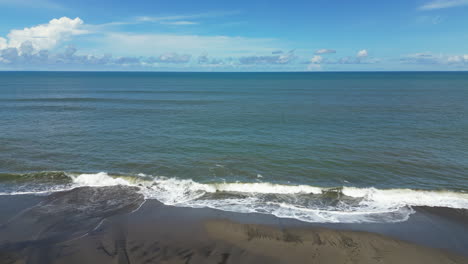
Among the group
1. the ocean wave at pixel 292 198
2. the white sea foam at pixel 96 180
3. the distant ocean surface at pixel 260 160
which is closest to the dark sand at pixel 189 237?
the ocean wave at pixel 292 198

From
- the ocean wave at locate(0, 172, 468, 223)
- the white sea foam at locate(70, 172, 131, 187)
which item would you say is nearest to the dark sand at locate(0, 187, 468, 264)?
the ocean wave at locate(0, 172, 468, 223)

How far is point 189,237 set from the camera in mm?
16359

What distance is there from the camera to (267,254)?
587 inches

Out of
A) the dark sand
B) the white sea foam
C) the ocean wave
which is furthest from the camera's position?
the white sea foam

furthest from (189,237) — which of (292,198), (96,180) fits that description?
(96,180)

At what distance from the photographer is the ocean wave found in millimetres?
19453

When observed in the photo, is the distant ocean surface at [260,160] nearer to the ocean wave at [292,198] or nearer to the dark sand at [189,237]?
the ocean wave at [292,198]

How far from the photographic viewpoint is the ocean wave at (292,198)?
63.8ft

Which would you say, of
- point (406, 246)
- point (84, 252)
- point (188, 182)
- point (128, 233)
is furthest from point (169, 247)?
point (406, 246)

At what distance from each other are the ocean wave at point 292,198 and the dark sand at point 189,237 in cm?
106

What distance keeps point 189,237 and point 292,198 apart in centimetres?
950

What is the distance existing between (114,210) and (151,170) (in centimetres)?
814

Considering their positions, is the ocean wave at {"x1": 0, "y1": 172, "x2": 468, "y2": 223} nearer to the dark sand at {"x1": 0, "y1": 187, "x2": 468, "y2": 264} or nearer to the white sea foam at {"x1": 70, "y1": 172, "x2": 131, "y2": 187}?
the white sea foam at {"x1": 70, "y1": 172, "x2": 131, "y2": 187}

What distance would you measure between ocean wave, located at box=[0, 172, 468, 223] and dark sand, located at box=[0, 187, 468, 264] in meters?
1.06
